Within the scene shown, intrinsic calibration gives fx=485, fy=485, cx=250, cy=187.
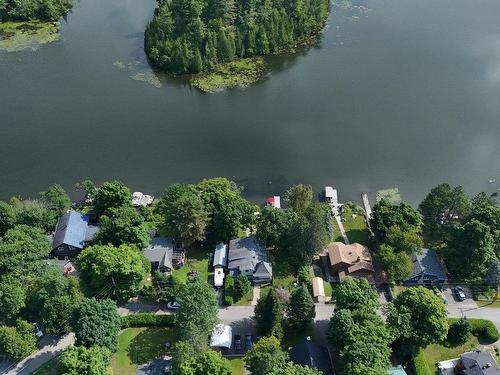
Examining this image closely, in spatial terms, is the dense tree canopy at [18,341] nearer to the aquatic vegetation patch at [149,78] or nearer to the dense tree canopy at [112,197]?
the dense tree canopy at [112,197]

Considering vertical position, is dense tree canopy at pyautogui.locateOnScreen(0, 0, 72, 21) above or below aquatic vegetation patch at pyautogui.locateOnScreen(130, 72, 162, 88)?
above

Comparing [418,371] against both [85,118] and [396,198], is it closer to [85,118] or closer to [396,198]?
[396,198]

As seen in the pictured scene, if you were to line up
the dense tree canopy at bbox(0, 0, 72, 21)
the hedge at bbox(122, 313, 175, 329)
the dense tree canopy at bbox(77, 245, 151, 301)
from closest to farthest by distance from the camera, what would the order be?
1. the hedge at bbox(122, 313, 175, 329)
2. the dense tree canopy at bbox(77, 245, 151, 301)
3. the dense tree canopy at bbox(0, 0, 72, 21)

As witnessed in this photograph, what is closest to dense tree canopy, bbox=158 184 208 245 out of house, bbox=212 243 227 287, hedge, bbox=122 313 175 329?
house, bbox=212 243 227 287

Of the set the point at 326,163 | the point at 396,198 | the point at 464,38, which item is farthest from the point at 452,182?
the point at 464,38

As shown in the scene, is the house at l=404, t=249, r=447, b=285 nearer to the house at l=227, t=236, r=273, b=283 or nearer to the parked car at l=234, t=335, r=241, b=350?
the house at l=227, t=236, r=273, b=283

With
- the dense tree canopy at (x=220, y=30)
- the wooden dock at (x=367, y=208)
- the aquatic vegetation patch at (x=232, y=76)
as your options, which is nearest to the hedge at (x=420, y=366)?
the wooden dock at (x=367, y=208)

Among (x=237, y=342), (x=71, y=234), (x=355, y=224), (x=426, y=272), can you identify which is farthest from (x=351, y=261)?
(x=71, y=234)
